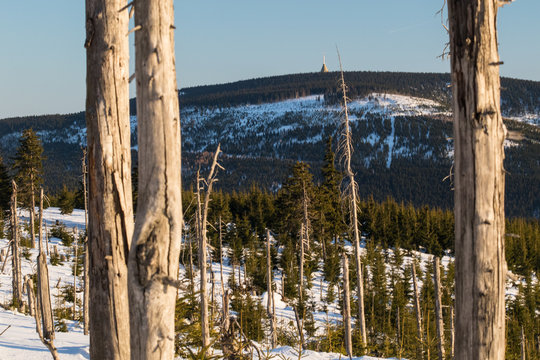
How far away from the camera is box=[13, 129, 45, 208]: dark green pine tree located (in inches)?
1188

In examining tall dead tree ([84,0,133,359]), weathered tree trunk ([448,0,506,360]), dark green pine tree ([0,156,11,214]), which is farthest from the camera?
dark green pine tree ([0,156,11,214])

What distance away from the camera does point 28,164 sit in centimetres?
3025

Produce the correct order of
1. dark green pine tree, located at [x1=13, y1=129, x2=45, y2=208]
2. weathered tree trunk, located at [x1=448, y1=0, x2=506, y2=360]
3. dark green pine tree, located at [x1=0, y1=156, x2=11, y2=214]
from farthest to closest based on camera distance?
dark green pine tree, located at [x1=0, y1=156, x2=11, y2=214] < dark green pine tree, located at [x1=13, y1=129, x2=45, y2=208] < weathered tree trunk, located at [x1=448, y1=0, x2=506, y2=360]

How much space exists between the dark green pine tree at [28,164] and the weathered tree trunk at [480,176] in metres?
30.8

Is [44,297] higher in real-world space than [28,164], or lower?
lower

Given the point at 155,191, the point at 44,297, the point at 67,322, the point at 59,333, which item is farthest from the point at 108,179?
the point at 67,322

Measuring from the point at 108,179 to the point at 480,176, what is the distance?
3223mm

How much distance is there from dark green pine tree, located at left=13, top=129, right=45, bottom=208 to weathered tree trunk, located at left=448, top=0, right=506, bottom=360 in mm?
30813

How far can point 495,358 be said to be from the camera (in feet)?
12.7

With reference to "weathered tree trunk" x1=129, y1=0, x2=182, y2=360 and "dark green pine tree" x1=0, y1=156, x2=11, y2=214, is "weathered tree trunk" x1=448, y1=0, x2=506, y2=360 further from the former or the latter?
"dark green pine tree" x1=0, y1=156, x2=11, y2=214

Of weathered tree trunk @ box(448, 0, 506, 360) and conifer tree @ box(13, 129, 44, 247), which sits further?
conifer tree @ box(13, 129, 44, 247)

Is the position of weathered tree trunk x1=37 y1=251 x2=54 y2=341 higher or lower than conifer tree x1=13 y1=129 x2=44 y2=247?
lower

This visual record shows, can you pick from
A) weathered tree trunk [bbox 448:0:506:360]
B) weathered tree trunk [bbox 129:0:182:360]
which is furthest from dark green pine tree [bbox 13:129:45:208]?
weathered tree trunk [bbox 448:0:506:360]

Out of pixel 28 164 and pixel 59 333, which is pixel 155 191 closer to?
pixel 59 333
